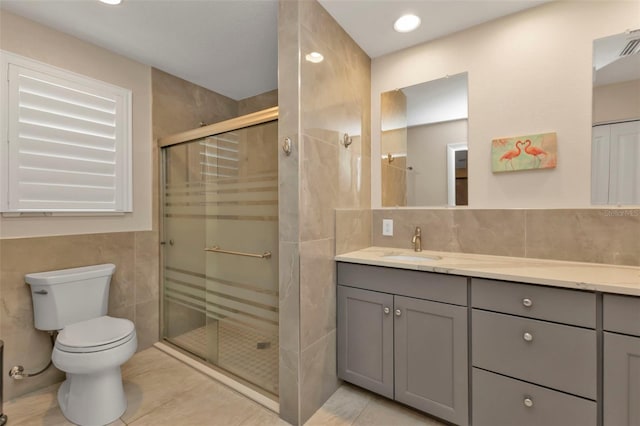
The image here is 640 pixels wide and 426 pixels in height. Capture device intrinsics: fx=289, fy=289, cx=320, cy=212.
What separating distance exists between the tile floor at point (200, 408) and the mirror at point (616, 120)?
1.53 metres

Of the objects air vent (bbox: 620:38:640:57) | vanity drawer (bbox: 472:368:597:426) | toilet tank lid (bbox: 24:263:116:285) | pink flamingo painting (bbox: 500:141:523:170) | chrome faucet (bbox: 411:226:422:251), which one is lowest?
vanity drawer (bbox: 472:368:597:426)

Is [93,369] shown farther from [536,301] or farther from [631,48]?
[631,48]

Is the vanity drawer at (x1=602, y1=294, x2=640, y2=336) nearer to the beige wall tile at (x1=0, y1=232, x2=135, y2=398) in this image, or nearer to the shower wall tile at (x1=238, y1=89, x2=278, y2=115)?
the shower wall tile at (x1=238, y1=89, x2=278, y2=115)

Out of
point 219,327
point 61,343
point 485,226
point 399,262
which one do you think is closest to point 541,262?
point 485,226

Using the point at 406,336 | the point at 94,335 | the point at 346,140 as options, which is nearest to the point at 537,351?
the point at 406,336

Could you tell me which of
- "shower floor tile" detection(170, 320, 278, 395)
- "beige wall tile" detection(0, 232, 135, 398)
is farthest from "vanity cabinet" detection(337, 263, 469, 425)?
"beige wall tile" detection(0, 232, 135, 398)

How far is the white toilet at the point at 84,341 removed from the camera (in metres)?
1.49

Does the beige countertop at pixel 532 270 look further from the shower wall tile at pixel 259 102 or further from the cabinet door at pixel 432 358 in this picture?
the shower wall tile at pixel 259 102

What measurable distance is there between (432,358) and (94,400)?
1792mm

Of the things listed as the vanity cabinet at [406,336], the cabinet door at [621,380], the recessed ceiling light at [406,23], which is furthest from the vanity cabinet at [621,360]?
the recessed ceiling light at [406,23]

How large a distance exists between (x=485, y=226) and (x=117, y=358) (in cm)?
223

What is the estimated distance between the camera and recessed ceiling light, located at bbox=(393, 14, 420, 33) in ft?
5.76

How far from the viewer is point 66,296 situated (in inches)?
69.6

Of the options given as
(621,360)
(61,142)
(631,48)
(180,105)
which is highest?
(180,105)
